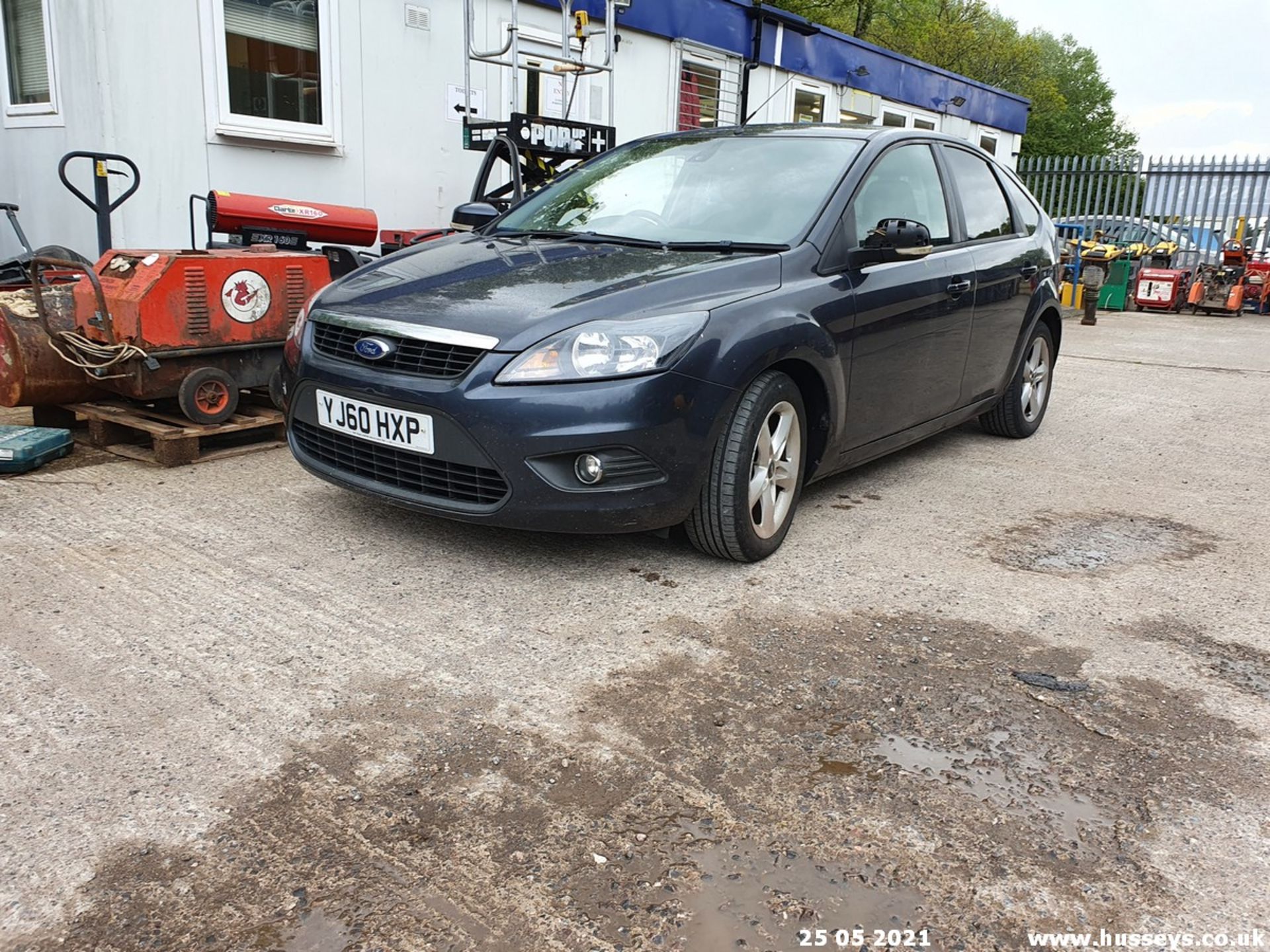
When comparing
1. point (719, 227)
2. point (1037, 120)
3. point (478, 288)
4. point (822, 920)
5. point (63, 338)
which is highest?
point (1037, 120)

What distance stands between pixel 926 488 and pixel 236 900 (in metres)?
3.68

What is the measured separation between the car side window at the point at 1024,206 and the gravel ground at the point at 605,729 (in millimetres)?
2094

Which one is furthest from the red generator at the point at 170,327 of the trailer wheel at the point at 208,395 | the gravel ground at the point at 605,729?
the gravel ground at the point at 605,729

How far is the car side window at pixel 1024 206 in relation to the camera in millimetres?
5617

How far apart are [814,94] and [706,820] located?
1367 cm

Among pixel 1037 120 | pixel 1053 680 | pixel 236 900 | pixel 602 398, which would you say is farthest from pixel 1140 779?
pixel 1037 120

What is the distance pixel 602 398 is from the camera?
10.2 feet

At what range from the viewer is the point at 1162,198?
1880cm

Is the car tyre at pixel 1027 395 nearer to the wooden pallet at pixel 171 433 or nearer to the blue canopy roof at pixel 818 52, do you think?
the wooden pallet at pixel 171 433

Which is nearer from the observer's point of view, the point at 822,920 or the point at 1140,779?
the point at 822,920

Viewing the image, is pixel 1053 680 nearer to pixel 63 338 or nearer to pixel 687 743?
pixel 687 743

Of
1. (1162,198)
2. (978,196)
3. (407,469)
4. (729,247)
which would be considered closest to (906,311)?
(729,247)

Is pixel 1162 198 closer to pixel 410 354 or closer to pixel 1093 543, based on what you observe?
pixel 1093 543

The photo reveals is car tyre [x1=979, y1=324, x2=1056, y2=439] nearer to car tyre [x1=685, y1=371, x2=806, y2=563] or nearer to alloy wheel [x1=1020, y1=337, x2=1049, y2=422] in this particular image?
alloy wheel [x1=1020, y1=337, x2=1049, y2=422]
